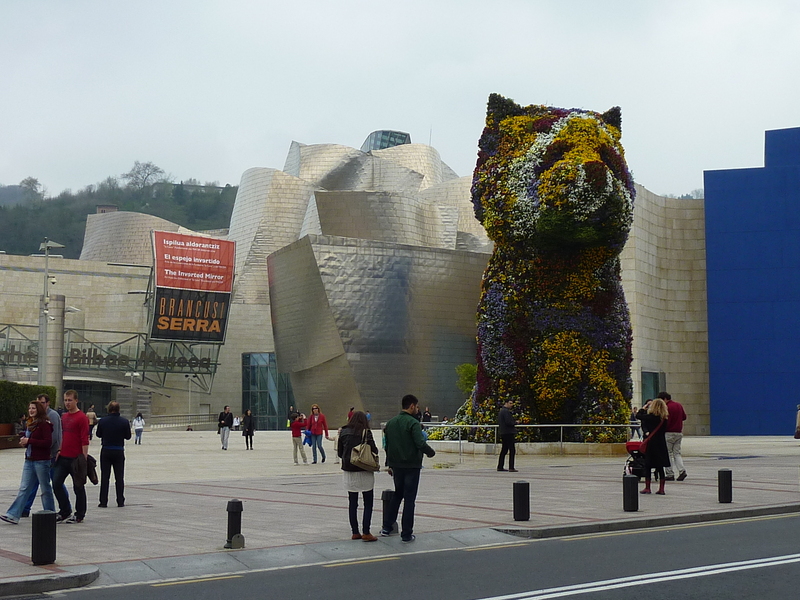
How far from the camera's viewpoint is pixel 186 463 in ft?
88.8

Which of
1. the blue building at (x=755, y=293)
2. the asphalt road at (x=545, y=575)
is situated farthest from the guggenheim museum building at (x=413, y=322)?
the asphalt road at (x=545, y=575)

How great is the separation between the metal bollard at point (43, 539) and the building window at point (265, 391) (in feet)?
197

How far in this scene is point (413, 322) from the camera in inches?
2136

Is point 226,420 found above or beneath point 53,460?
beneath

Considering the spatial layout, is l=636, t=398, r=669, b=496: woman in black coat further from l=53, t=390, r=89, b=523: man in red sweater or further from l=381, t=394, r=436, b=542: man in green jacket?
l=53, t=390, r=89, b=523: man in red sweater

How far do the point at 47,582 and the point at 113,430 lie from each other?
599 cm

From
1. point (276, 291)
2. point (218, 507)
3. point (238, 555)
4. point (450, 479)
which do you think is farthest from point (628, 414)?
point (276, 291)

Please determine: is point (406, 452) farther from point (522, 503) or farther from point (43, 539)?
point (43, 539)

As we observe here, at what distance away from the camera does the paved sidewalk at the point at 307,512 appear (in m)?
9.23

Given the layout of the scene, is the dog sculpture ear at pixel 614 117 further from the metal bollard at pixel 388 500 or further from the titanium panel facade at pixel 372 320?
the titanium panel facade at pixel 372 320

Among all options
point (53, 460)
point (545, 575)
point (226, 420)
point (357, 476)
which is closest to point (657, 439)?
point (357, 476)

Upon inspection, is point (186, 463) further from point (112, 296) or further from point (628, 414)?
point (112, 296)

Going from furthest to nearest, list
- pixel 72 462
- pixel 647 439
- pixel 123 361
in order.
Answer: pixel 123 361 → pixel 647 439 → pixel 72 462

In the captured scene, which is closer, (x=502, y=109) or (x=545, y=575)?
(x=545, y=575)
